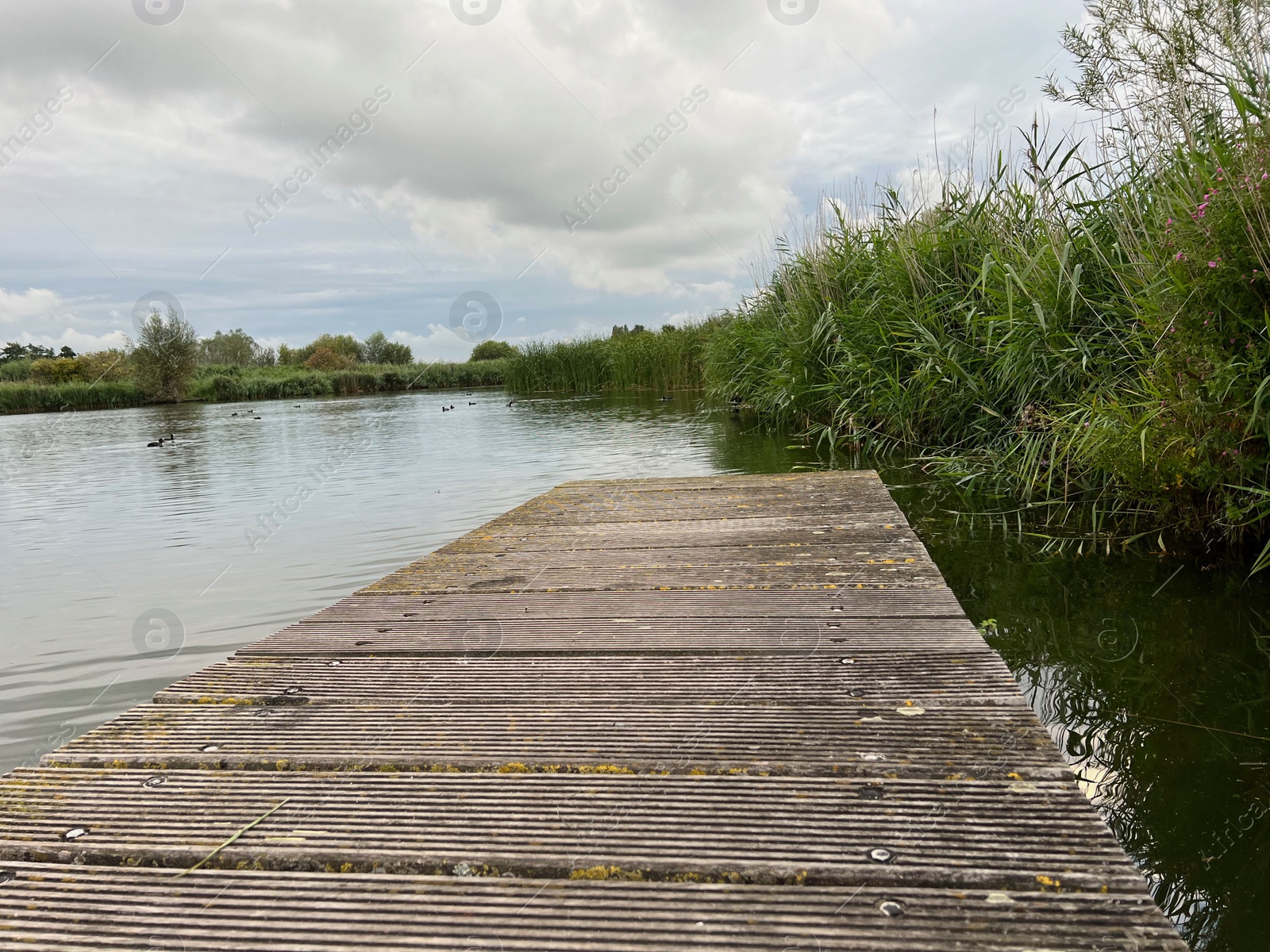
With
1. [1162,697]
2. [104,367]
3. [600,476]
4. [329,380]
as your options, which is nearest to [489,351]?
[329,380]

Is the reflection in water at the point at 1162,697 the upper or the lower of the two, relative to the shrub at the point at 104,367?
lower

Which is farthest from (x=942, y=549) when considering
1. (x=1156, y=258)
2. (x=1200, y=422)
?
(x=1156, y=258)

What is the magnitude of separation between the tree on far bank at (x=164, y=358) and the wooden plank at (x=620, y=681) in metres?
44.2

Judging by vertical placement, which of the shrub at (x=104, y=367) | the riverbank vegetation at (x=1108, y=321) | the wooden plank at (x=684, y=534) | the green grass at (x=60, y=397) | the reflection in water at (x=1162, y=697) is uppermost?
the shrub at (x=104, y=367)

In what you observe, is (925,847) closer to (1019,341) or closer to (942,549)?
(942,549)

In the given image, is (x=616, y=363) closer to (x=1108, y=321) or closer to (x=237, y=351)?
(x=1108, y=321)

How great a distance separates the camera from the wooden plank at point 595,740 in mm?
1335

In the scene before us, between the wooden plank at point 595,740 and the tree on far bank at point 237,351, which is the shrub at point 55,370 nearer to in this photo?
the tree on far bank at point 237,351

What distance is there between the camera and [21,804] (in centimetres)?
130

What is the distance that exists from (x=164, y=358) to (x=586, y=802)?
4537cm

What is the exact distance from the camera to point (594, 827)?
45.7 inches

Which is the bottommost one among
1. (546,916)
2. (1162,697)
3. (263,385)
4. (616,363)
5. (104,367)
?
(1162,697)

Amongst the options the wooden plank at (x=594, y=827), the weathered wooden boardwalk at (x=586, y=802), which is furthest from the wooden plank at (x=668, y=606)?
the wooden plank at (x=594, y=827)

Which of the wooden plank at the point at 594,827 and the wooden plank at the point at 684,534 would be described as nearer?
the wooden plank at the point at 594,827
